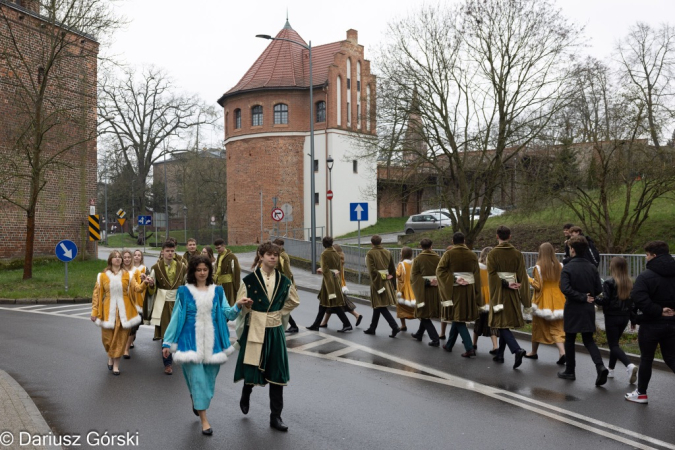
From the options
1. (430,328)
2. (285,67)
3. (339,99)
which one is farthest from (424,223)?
(430,328)

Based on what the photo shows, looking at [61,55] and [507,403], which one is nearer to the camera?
[507,403]

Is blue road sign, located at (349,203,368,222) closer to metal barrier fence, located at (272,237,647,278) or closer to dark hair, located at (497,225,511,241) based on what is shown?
metal barrier fence, located at (272,237,647,278)

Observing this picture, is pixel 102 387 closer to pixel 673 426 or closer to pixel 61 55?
pixel 673 426

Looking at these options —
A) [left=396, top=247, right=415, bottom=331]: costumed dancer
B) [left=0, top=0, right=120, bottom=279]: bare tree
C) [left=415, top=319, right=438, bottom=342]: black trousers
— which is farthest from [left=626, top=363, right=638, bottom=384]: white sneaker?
[left=0, top=0, right=120, bottom=279]: bare tree

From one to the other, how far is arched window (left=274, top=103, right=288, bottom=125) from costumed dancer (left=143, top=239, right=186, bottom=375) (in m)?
38.9

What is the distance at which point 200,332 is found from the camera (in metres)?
6.20

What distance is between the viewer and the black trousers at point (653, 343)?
22.5 feet

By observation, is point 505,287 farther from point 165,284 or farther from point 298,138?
point 298,138

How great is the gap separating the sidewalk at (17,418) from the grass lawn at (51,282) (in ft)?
39.9

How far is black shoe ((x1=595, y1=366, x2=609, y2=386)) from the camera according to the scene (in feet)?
25.3

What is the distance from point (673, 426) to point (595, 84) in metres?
18.9

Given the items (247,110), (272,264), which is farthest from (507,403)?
(247,110)

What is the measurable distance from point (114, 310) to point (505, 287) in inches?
221

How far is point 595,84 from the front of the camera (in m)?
22.8
